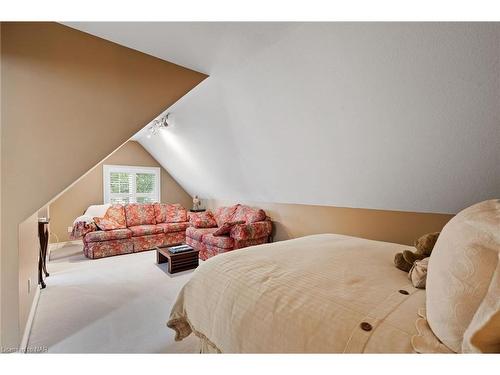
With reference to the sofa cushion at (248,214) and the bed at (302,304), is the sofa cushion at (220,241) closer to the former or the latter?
the sofa cushion at (248,214)

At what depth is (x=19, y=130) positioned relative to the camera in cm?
181

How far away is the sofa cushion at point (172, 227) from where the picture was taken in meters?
4.91

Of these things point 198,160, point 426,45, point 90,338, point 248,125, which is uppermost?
point 426,45

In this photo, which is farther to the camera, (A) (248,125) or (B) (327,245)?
(A) (248,125)

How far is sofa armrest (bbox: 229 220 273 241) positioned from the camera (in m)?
3.71

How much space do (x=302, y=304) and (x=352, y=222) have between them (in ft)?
8.08

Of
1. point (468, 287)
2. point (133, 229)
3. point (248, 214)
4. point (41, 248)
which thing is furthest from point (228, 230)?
point (468, 287)

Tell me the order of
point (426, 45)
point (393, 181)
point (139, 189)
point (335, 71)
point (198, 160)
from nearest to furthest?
1. point (426, 45)
2. point (335, 71)
3. point (393, 181)
4. point (198, 160)
5. point (139, 189)

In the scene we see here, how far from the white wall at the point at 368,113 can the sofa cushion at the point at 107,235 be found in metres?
2.48

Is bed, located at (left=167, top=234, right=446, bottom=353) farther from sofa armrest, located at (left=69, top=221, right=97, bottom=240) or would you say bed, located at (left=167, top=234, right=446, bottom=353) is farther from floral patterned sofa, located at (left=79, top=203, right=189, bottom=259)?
sofa armrest, located at (left=69, top=221, right=97, bottom=240)

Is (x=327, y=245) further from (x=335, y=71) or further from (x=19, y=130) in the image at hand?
(x=19, y=130)

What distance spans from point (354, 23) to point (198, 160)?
3.52 meters

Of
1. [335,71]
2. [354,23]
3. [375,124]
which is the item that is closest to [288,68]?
[335,71]

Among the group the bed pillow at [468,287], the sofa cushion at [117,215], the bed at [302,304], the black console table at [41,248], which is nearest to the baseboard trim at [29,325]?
the black console table at [41,248]
